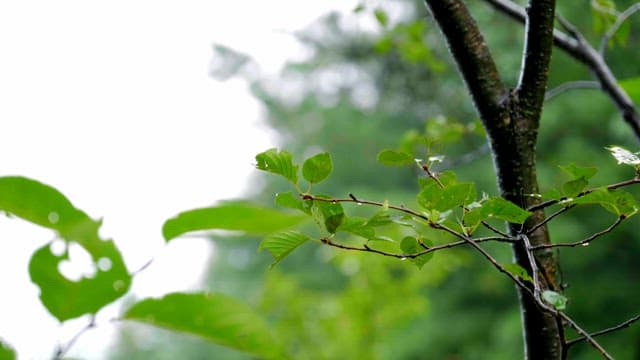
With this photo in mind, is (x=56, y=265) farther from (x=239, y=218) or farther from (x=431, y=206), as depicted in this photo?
(x=431, y=206)

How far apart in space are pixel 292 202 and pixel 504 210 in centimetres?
11

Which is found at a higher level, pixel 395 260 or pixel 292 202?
pixel 292 202

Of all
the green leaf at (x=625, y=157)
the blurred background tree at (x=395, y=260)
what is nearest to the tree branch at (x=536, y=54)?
the green leaf at (x=625, y=157)

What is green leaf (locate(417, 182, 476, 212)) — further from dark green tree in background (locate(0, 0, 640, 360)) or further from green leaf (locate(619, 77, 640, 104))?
green leaf (locate(619, 77, 640, 104))

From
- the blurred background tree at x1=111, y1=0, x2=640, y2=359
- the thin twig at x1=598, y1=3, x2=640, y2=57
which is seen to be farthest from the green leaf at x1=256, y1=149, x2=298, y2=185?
the blurred background tree at x1=111, y1=0, x2=640, y2=359

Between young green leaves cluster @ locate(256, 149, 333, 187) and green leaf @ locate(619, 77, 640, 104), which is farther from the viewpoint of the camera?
green leaf @ locate(619, 77, 640, 104)

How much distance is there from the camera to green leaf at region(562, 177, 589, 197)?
13.7 inches

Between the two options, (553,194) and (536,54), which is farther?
(536,54)

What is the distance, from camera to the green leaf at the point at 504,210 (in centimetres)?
34

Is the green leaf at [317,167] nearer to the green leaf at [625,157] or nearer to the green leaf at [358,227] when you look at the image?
the green leaf at [358,227]

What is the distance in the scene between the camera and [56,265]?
0.83 ft

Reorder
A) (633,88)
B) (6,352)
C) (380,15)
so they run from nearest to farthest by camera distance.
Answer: (6,352), (633,88), (380,15)

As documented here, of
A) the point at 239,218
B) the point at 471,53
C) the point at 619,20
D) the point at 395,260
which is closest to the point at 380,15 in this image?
the point at 619,20

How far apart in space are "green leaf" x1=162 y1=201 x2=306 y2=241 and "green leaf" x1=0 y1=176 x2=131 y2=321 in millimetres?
37
